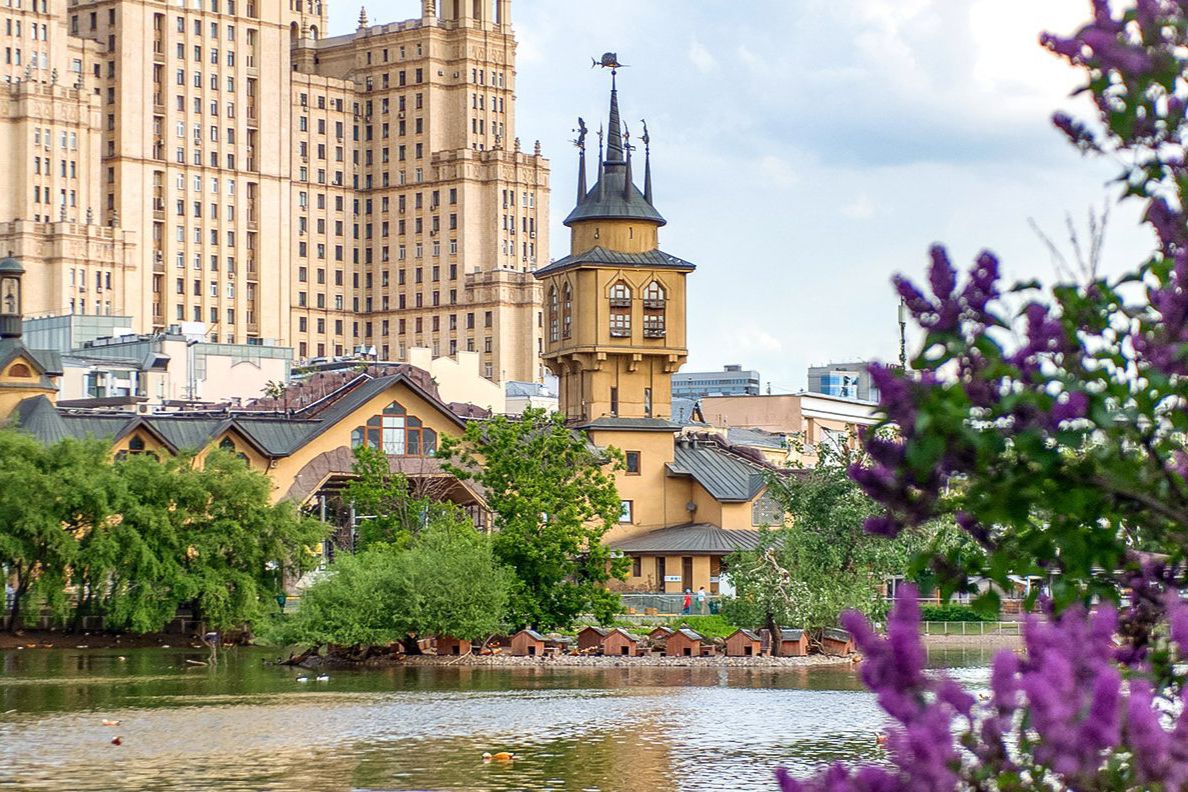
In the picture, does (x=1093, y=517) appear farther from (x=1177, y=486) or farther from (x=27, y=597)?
(x=27, y=597)

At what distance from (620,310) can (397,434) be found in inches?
427

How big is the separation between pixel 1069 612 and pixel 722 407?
493 feet

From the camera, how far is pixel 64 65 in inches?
7303

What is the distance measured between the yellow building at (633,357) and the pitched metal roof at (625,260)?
0.14 ft

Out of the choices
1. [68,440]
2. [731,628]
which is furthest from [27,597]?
[731,628]

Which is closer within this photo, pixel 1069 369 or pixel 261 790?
pixel 1069 369

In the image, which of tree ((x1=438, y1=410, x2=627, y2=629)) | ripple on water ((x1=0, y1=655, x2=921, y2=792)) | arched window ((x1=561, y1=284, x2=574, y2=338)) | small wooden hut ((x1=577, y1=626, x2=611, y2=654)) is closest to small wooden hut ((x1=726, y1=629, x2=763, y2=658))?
small wooden hut ((x1=577, y1=626, x2=611, y2=654))

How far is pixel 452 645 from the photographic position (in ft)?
208

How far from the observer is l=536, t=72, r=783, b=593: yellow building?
91.0 meters

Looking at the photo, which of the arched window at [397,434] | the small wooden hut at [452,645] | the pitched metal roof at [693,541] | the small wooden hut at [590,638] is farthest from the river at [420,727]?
the arched window at [397,434]

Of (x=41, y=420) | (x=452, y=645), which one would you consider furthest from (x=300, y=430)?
(x=452, y=645)

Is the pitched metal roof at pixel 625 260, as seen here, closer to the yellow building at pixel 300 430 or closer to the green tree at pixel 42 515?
the yellow building at pixel 300 430

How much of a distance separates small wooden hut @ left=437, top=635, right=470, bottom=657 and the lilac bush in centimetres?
5282

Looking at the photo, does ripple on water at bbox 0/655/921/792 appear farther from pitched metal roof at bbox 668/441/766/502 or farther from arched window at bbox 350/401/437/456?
pitched metal roof at bbox 668/441/766/502
